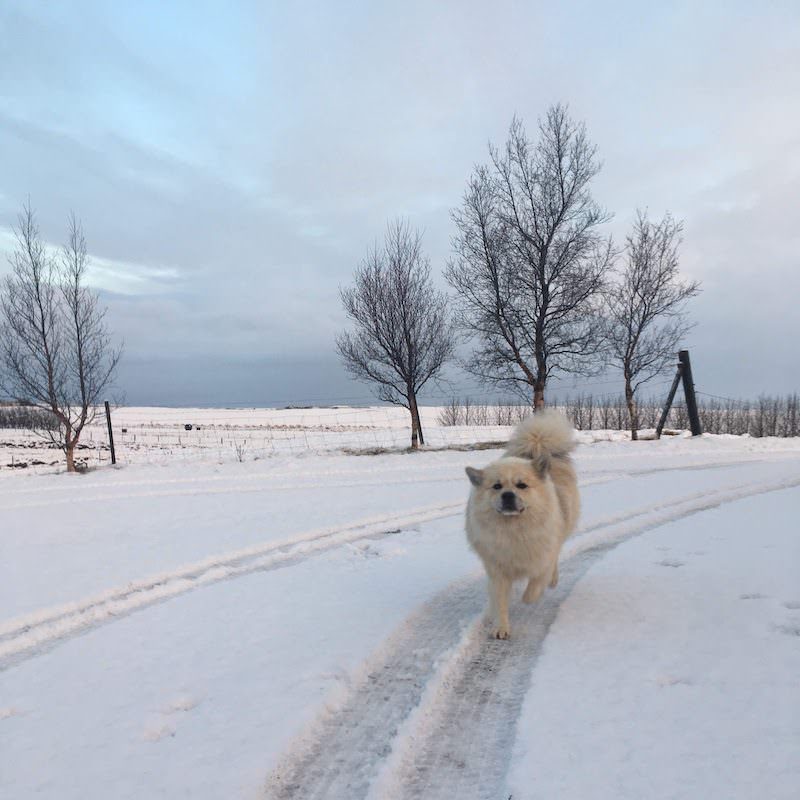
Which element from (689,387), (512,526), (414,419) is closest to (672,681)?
(512,526)

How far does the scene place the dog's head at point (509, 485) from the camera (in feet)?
14.5

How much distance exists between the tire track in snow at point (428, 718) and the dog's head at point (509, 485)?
0.91m

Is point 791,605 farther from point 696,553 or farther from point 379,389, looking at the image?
point 379,389

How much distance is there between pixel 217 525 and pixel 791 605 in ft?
22.8

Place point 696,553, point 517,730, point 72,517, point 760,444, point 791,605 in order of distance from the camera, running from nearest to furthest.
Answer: point 517,730 < point 791,605 < point 696,553 < point 72,517 < point 760,444

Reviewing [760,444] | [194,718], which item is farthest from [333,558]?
[760,444]

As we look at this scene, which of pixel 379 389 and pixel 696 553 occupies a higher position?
pixel 379 389

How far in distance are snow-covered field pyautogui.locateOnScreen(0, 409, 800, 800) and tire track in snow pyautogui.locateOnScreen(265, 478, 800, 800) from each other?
0.01 metres

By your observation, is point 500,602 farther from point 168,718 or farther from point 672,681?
point 168,718

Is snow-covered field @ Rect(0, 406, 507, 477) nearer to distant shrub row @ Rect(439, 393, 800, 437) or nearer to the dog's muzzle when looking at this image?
distant shrub row @ Rect(439, 393, 800, 437)

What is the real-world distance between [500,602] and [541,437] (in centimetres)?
163

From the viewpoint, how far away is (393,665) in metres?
3.88

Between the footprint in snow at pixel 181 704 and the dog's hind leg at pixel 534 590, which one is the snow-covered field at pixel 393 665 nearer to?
the footprint in snow at pixel 181 704

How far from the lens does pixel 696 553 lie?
19.8 feet
